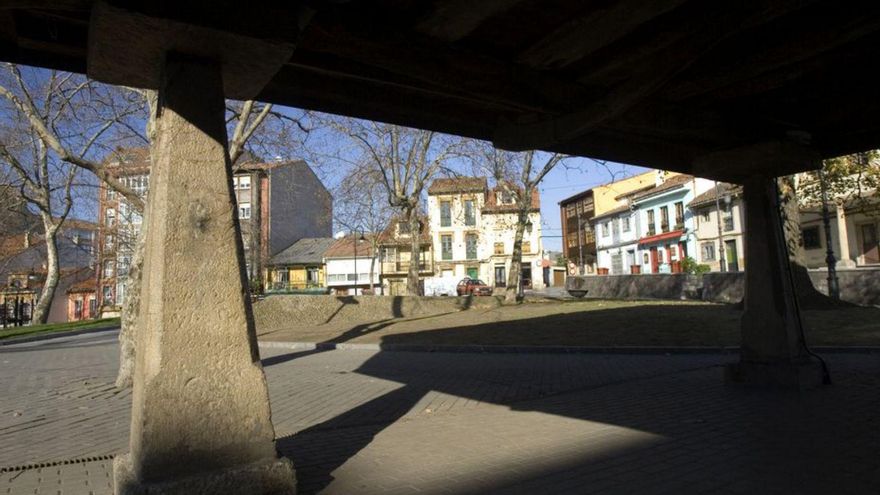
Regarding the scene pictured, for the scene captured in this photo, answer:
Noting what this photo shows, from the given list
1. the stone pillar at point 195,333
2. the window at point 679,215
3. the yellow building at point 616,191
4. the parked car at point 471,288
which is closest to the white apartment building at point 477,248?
the yellow building at point 616,191

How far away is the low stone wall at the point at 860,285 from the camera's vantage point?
18.8 meters

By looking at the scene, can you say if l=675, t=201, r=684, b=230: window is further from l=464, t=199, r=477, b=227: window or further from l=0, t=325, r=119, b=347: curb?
l=0, t=325, r=119, b=347: curb

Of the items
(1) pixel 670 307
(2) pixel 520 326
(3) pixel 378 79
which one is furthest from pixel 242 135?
(1) pixel 670 307

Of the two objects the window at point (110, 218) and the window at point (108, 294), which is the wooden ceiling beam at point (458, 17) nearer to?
the window at point (110, 218)

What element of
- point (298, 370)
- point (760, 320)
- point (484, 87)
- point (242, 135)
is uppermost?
point (242, 135)

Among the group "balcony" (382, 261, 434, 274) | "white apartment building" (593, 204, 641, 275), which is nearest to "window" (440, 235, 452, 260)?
"balcony" (382, 261, 434, 274)

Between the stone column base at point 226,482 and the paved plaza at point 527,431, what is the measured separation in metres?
0.52

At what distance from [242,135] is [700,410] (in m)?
10.8

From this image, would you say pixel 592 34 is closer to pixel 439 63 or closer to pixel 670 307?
pixel 439 63

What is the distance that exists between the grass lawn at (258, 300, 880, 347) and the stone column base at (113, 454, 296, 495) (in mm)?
9352

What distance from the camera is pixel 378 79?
4.51 meters

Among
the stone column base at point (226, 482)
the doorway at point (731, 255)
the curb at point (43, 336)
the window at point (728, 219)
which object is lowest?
the curb at point (43, 336)

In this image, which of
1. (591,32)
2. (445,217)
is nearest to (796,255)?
(591,32)

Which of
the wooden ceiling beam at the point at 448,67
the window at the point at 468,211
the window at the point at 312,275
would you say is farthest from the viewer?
the window at the point at 312,275
